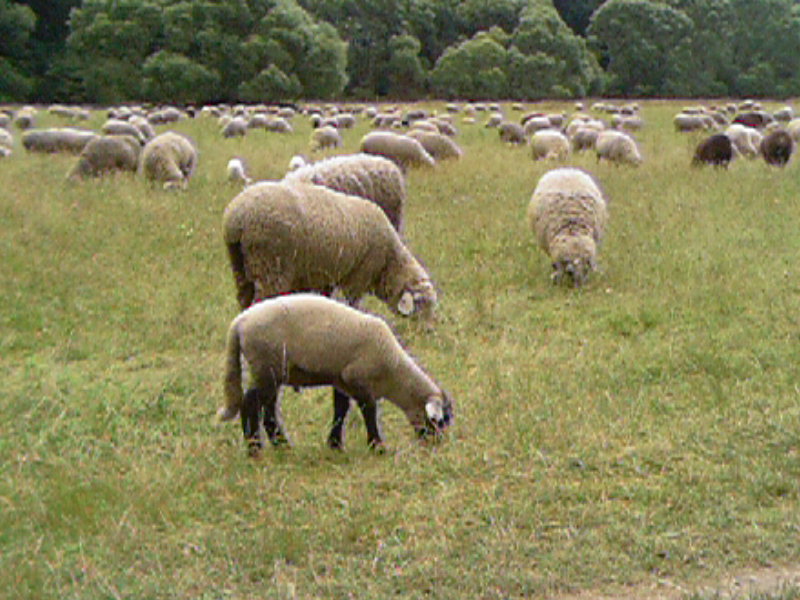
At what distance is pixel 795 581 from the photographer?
12.4 ft

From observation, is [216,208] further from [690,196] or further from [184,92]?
[184,92]

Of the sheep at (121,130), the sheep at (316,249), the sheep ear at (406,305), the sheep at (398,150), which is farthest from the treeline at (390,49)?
the sheep ear at (406,305)

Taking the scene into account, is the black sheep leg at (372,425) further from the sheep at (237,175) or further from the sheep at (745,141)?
the sheep at (745,141)

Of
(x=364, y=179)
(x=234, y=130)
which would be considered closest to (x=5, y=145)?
(x=234, y=130)

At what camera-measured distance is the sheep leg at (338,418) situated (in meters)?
5.26

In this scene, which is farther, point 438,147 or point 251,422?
point 438,147

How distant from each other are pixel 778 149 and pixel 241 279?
495 inches

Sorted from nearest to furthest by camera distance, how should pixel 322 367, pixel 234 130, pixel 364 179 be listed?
pixel 322 367 → pixel 364 179 → pixel 234 130

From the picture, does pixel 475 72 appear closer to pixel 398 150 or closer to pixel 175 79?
pixel 175 79

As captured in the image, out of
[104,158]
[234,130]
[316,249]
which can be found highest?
[316,249]

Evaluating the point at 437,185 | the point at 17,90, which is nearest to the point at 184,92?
the point at 17,90

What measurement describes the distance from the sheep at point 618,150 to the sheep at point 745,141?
2213 mm

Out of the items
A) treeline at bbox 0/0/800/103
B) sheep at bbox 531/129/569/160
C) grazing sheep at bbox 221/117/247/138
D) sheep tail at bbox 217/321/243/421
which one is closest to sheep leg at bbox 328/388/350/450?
sheep tail at bbox 217/321/243/421

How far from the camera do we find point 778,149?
16531 millimetres
